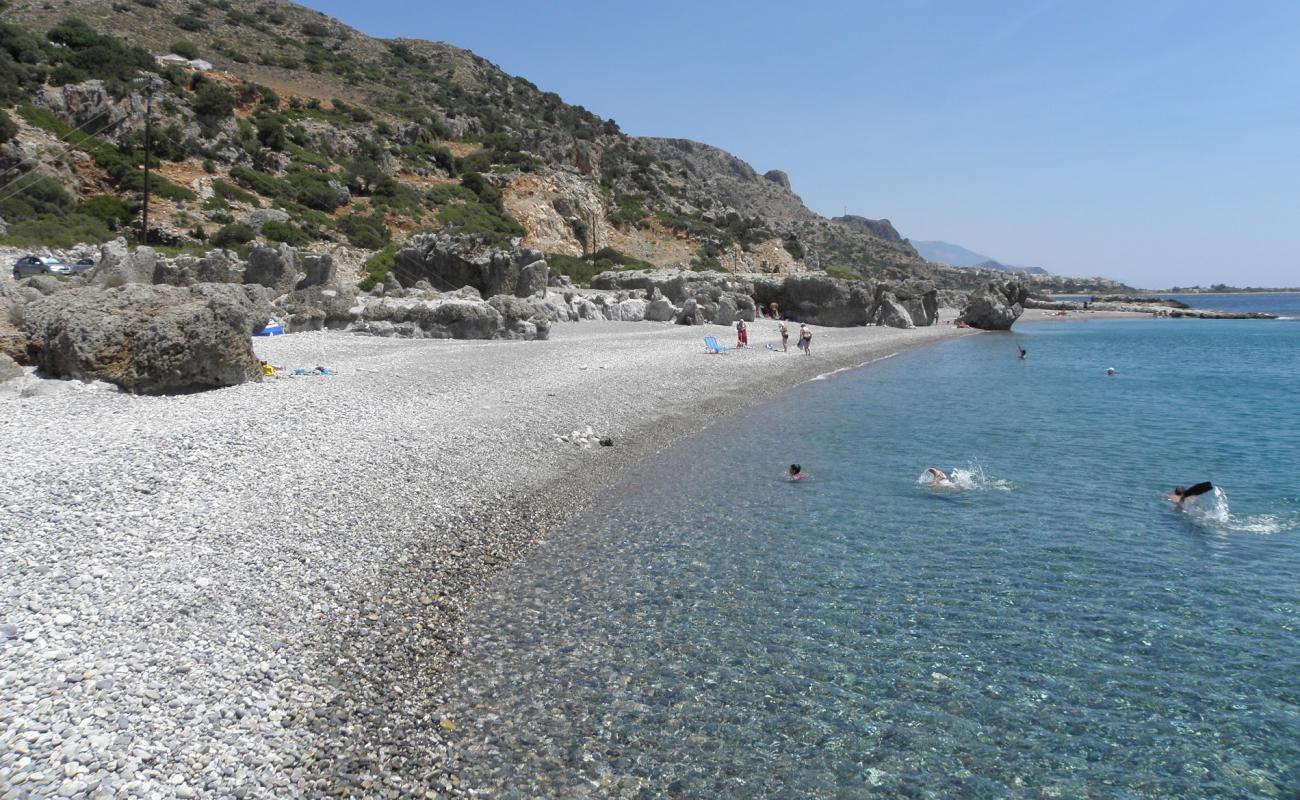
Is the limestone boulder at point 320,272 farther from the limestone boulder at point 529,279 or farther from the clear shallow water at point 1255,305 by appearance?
the clear shallow water at point 1255,305

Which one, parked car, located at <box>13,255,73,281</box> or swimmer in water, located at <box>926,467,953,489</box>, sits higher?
parked car, located at <box>13,255,73,281</box>

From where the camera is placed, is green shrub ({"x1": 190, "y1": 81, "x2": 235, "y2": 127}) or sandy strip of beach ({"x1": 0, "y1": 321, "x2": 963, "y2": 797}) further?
green shrub ({"x1": 190, "y1": 81, "x2": 235, "y2": 127})

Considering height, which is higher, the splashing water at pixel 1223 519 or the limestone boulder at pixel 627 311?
the limestone boulder at pixel 627 311

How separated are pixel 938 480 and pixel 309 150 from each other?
51.0 m

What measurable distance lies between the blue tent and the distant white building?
40983 mm

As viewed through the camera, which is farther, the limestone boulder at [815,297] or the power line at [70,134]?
the limestone boulder at [815,297]

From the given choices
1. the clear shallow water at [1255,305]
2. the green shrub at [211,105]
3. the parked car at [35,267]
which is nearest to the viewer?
the parked car at [35,267]

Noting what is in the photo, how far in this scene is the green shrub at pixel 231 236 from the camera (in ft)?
118

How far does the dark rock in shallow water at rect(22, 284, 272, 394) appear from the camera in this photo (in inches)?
506

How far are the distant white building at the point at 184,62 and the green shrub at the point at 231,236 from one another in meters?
25.1

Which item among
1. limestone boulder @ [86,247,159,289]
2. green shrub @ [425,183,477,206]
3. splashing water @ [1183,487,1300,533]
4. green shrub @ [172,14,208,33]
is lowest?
splashing water @ [1183,487,1300,533]

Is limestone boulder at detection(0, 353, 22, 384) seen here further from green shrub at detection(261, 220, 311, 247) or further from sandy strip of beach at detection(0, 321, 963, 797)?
green shrub at detection(261, 220, 311, 247)

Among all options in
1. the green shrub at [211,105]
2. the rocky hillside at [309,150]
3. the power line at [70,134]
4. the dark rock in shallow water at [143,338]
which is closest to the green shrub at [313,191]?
the rocky hillside at [309,150]

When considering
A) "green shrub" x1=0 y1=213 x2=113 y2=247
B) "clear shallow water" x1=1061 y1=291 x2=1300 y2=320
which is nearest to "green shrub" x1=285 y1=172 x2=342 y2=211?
"green shrub" x1=0 y1=213 x2=113 y2=247
